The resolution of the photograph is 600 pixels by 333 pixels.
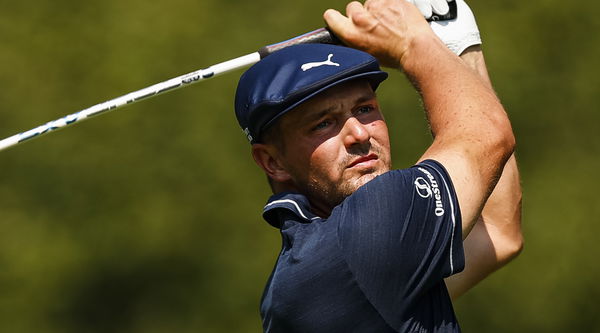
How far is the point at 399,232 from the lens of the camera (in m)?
2.54

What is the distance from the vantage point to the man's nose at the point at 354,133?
2711 millimetres

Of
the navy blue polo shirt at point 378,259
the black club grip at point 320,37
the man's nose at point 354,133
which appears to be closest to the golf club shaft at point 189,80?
the black club grip at point 320,37

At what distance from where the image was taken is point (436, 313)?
8.72 ft

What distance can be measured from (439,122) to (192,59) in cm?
322

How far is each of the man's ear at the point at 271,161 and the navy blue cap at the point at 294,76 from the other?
0.19ft

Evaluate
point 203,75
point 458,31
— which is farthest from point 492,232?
point 203,75

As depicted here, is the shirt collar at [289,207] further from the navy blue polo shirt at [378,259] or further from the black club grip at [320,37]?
the black club grip at [320,37]

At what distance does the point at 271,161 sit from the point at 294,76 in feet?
0.93

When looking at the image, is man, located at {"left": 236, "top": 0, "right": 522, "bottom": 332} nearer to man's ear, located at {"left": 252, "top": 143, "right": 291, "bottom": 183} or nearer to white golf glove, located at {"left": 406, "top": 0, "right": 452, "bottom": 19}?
man's ear, located at {"left": 252, "top": 143, "right": 291, "bottom": 183}

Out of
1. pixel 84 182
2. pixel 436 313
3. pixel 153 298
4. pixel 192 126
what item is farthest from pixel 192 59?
pixel 436 313

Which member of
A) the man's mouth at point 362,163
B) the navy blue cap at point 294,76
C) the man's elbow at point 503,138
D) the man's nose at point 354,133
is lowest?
the man's elbow at point 503,138

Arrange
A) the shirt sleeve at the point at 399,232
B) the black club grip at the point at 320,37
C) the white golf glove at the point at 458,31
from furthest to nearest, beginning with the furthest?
the white golf glove at the point at 458,31
the black club grip at the point at 320,37
the shirt sleeve at the point at 399,232

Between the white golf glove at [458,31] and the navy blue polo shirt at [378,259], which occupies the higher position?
the white golf glove at [458,31]

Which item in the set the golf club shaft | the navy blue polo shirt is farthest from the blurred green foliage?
the navy blue polo shirt
